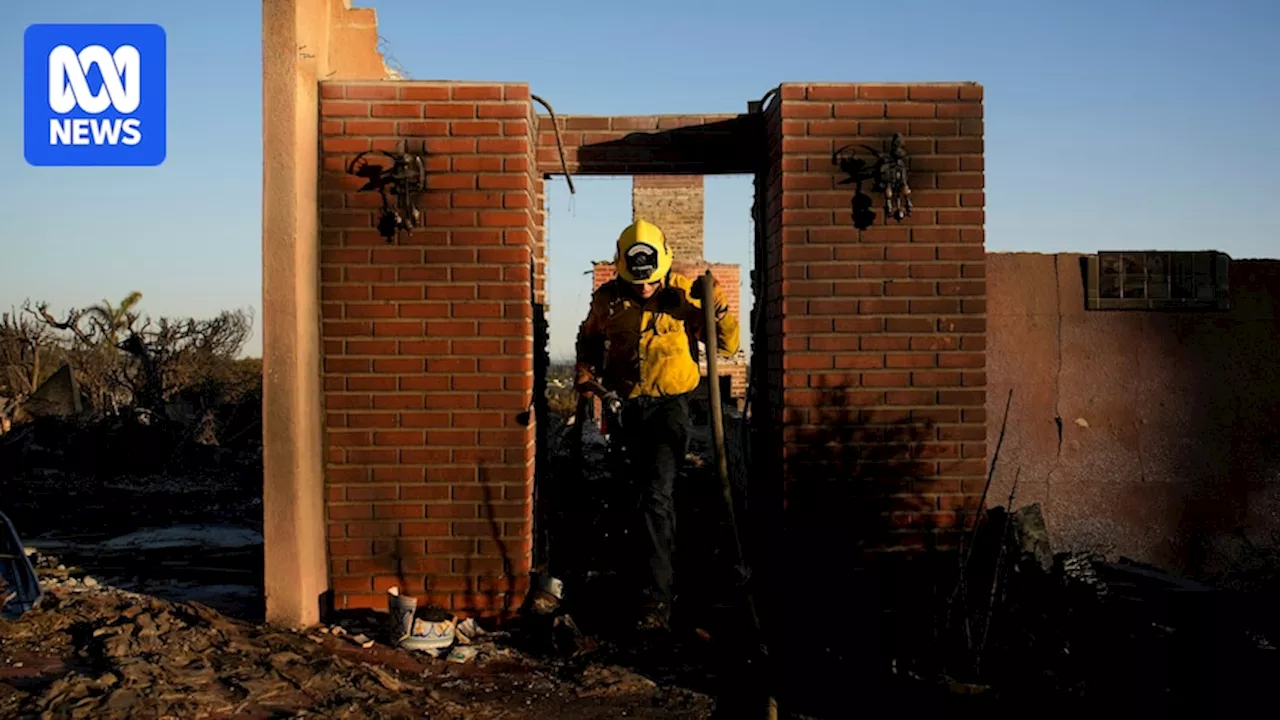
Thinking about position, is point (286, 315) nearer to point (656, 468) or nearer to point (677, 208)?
point (656, 468)

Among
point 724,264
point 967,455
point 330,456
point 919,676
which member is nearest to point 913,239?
point 967,455

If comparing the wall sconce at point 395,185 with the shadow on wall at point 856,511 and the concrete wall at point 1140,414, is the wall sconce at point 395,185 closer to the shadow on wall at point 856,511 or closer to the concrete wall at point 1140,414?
the shadow on wall at point 856,511

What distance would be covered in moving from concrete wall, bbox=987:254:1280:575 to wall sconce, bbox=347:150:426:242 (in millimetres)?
3219

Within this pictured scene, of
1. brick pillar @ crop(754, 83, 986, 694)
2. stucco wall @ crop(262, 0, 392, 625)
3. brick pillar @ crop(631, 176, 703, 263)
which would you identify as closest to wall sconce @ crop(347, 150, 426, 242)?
stucco wall @ crop(262, 0, 392, 625)

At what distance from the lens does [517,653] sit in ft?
16.0

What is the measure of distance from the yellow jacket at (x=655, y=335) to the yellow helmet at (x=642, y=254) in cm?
16

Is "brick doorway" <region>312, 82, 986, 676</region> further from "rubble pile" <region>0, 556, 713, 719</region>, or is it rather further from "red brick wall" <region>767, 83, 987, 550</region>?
"rubble pile" <region>0, 556, 713, 719</region>

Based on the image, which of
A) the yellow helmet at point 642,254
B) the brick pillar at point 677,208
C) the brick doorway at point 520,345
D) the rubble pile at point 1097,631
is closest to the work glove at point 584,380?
the brick doorway at point 520,345

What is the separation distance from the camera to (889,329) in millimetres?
5266

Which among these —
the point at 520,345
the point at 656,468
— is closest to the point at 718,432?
the point at 656,468

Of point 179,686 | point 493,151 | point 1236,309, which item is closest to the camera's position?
point 179,686

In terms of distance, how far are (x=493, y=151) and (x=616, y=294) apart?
97 centimetres

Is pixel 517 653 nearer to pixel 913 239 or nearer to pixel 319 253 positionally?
pixel 319 253

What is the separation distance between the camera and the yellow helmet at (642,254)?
5113 mm
